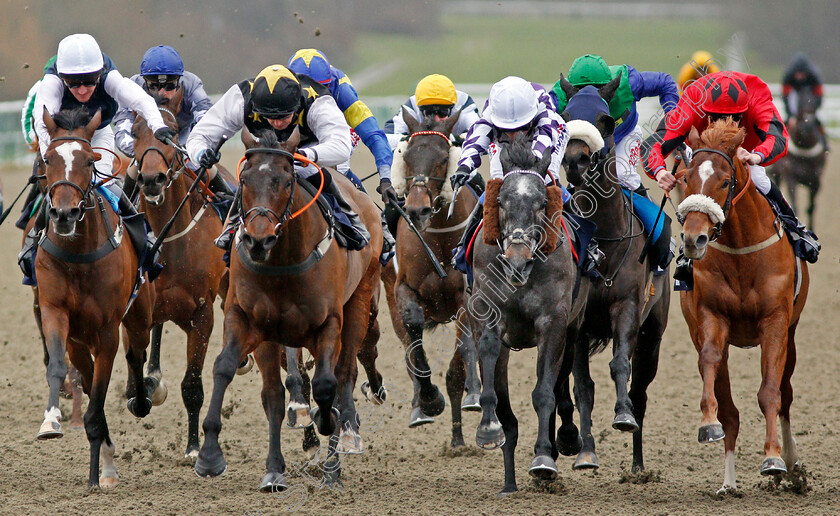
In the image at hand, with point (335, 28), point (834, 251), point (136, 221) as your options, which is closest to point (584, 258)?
point (136, 221)

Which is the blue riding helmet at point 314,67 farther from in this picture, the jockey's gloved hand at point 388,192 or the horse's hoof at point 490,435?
the horse's hoof at point 490,435

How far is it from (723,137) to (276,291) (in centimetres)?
236

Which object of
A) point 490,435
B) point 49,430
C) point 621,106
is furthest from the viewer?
point 621,106

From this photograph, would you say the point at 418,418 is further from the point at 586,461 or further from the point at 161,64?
the point at 161,64

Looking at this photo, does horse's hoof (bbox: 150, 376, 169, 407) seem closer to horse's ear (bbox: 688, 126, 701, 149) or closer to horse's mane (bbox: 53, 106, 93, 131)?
horse's mane (bbox: 53, 106, 93, 131)

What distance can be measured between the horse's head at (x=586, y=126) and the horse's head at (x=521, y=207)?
0.51 m

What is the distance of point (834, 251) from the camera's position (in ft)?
46.7

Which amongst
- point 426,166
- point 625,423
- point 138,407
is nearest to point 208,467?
point 138,407

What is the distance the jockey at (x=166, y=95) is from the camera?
7207mm

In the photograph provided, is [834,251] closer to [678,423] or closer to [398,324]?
[678,423]

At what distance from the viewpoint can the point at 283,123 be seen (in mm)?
5797

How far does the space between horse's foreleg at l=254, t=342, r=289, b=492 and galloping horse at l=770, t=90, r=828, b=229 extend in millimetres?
10398

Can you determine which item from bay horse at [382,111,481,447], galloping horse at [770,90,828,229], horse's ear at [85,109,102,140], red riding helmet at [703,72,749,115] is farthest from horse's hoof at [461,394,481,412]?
galloping horse at [770,90,828,229]

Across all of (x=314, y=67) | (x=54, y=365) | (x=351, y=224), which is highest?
(x=314, y=67)
